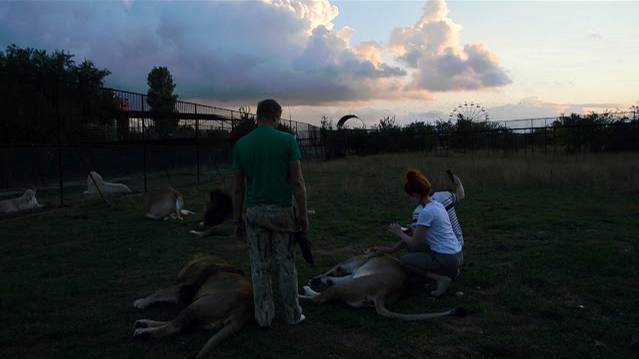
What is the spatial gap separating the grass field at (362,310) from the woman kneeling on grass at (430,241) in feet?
0.83

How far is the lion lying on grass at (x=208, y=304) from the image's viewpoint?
4.52 metres

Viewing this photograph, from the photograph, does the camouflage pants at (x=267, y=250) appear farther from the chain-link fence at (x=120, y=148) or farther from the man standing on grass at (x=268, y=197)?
the chain-link fence at (x=120, y=148)

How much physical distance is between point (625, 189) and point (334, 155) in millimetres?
29651

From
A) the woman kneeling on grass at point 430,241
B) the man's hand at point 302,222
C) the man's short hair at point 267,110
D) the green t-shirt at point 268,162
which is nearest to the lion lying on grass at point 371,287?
the woman kneeling on grass at point 430,241

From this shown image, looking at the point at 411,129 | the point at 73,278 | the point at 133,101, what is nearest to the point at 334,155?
the point at 411,129

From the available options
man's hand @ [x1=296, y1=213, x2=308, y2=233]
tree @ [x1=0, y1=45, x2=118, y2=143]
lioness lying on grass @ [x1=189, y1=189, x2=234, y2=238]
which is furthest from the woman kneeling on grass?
tree @ [x1=0, y1=45, x2=118, y2=143]

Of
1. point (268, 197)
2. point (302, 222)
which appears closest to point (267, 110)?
point (268, 197)

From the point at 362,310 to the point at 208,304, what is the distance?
5.17ft

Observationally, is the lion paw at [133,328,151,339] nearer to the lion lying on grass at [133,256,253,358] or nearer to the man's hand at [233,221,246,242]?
the lion lying on grass at [133,256,253,358]

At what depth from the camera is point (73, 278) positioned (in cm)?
671

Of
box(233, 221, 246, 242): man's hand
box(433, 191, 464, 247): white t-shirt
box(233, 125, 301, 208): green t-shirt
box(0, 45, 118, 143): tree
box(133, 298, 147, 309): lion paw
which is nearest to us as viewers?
box(233, 125, 301, 208): green t-shirt

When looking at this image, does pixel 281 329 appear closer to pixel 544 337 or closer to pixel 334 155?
pixel 544 337

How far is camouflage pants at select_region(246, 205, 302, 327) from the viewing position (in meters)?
4.65

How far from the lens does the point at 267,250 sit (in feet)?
15.6
